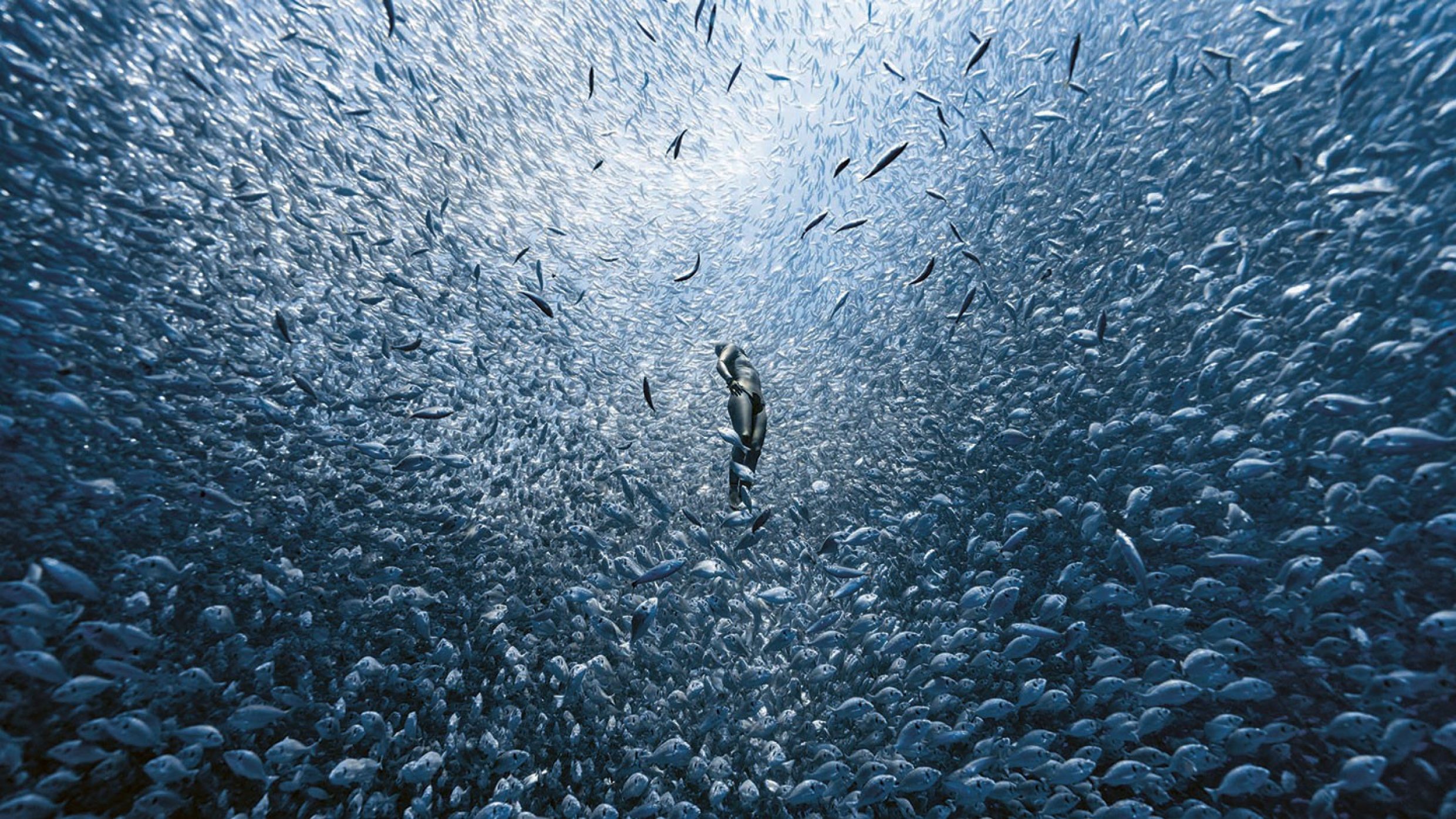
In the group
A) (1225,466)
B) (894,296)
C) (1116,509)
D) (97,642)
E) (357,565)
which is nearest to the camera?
(97,642)

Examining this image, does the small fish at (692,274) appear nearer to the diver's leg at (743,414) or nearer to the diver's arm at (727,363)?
the diver's arm at (727,363)

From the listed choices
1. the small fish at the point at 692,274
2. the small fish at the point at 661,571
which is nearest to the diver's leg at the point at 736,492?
the small fish at the point at 661,571

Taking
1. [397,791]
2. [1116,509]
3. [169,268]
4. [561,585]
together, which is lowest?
[397,791]

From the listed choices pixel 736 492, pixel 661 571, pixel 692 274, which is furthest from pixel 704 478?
pixel 661 571

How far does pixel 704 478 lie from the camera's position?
28.4ft

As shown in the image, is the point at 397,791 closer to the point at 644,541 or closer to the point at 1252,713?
the point at 644,541

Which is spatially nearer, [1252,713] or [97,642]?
[97,642]

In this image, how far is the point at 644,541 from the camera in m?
7.12

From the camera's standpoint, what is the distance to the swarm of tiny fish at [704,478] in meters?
3.69

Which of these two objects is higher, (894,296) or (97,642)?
(894,296)

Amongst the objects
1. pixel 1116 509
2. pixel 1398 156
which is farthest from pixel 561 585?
pixel 1398 156

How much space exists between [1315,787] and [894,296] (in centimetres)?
833

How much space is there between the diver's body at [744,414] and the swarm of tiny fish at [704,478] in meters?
0.90

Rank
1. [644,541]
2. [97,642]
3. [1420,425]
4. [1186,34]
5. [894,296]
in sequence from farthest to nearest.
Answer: [894,296] → [1186,34] → [644,541] → [1420,425] → [97,642]
